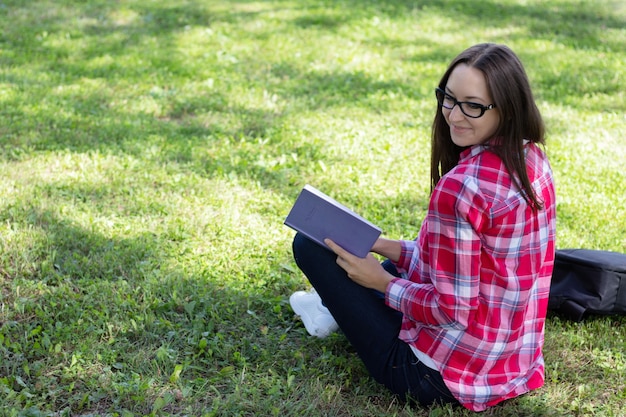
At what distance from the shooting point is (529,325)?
8.46ft

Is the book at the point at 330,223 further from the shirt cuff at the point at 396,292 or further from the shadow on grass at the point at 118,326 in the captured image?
the shadow on grass at the point at 118,326

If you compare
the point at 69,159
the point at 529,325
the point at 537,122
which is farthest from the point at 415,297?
the point at 69,159

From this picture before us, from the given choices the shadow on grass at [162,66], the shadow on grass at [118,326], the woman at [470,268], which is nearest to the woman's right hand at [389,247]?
the woman at [470,268]

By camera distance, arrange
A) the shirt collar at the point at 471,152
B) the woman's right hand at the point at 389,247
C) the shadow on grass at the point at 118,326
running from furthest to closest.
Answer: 1. the woman's right hand at the point at 389,247
2. the shadow on grass at the point at 118,326
3. the shirt collar at the point at 471,152

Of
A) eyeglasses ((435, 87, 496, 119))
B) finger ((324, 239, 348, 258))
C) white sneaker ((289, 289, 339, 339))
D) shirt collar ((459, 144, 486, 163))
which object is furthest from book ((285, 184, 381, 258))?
white sneaker ((289, 289, 339, 339))

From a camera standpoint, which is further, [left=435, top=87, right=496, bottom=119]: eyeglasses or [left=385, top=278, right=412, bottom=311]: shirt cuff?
[left=385, top=278, right=412, bottom=311]: shirt cuff

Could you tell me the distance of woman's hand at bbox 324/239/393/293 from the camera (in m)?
2.63

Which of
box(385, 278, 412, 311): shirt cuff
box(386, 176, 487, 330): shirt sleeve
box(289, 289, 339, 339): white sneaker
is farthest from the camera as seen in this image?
box(289, 289, 339, 339): white sneaker

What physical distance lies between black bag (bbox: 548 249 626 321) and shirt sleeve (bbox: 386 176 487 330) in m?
1.05

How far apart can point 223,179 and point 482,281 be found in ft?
8.24

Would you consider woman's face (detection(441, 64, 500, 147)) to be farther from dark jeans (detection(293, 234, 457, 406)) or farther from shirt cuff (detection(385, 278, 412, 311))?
dark jeans (detection(293, 234, 457, 406))

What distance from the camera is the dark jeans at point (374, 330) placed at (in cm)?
265

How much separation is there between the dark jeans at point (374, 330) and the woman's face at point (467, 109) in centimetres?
65

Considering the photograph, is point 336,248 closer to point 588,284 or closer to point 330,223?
point 330,223
